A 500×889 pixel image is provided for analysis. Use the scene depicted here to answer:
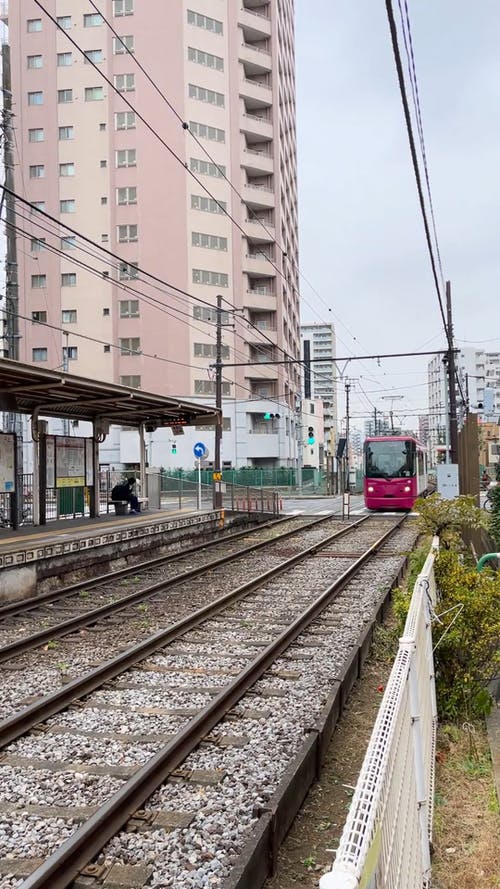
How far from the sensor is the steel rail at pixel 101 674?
554 cm

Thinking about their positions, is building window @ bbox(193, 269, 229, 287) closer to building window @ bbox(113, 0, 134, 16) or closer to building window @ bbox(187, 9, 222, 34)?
building window @ bbox(187, 9, 222, 34)

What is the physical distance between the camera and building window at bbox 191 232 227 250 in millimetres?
57031

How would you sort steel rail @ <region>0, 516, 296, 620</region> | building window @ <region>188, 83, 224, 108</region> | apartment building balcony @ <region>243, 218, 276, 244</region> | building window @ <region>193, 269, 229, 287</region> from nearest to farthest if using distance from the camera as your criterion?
steel rail @ <region>0, 516, 296, 620</region>, building window @ <region>188, 83, 224, 108</region>, building window @ <region>193, 269, 229, 287</region>, apartment building balcony @ <region>243, 218, 276, 244</region>

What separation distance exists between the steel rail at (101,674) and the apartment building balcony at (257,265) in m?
49.8

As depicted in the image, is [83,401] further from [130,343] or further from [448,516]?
[130,343]

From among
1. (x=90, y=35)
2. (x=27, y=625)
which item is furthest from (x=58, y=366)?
(x=27, y=625)

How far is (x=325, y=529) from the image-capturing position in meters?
23.3

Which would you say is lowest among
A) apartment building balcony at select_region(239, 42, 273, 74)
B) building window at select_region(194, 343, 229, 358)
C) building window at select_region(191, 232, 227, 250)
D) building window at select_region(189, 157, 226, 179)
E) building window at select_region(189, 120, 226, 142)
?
building window at select_region(194, 343, 229, 358)

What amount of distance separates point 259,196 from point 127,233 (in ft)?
36.9

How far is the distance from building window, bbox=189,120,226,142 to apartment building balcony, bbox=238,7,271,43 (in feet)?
30.5

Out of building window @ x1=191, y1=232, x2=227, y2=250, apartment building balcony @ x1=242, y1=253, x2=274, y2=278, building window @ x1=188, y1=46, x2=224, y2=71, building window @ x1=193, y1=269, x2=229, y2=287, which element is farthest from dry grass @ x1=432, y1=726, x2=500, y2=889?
building window @ x1=188, y1=46, x2=224, y2=71

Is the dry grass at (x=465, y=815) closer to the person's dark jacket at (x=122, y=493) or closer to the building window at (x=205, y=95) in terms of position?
the person's dark jacket at (x=122, y=493)

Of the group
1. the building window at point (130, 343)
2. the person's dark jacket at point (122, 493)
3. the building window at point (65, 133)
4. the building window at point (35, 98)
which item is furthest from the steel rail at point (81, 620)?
the building window at point (35, 98)

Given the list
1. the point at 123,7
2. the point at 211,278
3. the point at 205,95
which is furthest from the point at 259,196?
the point at 123,7
